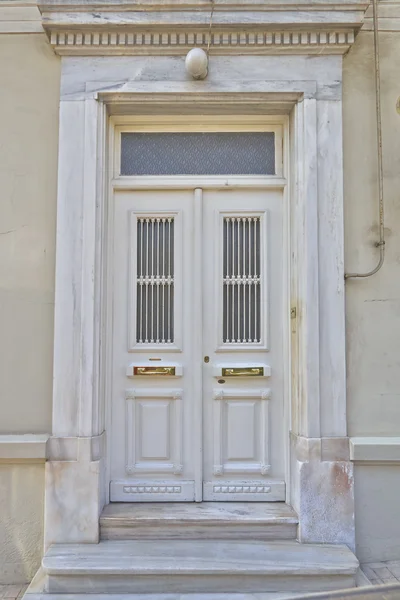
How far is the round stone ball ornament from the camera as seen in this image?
3.76 metres

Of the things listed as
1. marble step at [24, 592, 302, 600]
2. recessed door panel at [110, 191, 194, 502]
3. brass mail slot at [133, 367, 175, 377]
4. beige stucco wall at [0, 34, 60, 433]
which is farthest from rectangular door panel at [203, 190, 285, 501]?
beige stucco wall at [0, 34, 60, 433]

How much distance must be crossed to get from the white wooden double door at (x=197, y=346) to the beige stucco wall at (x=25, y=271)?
1.81 feet

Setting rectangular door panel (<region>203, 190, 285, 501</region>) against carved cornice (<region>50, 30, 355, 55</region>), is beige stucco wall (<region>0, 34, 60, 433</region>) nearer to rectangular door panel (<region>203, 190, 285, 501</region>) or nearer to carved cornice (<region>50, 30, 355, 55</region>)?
carved cornice (<region>50, 30, 355, 55</region>)

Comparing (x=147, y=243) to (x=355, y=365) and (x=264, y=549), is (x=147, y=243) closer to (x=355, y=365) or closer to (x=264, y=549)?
(x=355, y=365)

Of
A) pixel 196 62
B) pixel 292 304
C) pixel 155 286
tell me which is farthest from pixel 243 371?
pixel 196 62

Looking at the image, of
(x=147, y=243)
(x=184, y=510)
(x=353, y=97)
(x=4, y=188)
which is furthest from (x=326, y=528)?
(x=4, y=188)

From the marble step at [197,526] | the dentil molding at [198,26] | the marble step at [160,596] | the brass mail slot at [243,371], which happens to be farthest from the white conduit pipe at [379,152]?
the marble step at [160,596]

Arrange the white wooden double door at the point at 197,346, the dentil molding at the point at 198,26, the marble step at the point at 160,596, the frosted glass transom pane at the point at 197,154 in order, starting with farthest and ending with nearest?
the frosted glass transom pane at the point at 197,154
the white wooden double door at the point at 197,346
the dentil molding at the point at 198,26
the marble step at the point at 160,596

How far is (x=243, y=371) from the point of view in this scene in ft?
13.4

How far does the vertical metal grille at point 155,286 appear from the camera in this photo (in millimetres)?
4141

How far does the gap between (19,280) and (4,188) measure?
Result: 2.33 ft

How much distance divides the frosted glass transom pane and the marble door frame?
28 centimetres

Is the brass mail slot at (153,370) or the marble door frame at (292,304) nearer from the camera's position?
the marble door frame at (292,304)

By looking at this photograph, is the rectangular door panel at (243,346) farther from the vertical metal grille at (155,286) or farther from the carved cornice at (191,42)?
the carved cornice at (191,42)
